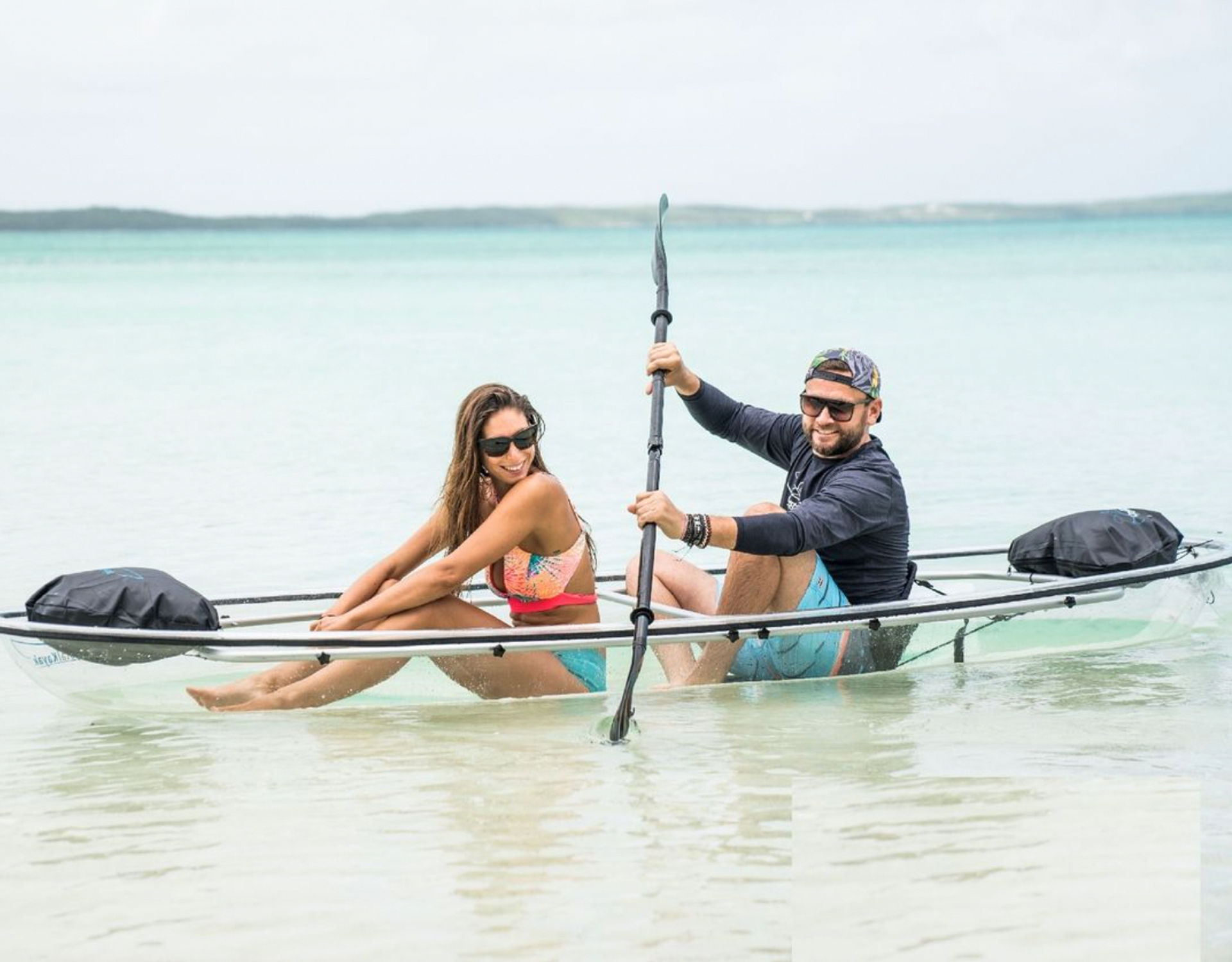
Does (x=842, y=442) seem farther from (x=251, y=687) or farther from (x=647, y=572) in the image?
(x=251, y=687)

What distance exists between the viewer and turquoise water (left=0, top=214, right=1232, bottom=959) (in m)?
4.29

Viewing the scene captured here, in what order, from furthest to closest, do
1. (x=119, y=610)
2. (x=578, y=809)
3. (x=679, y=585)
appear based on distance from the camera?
(x=679, y=585)
(x=119, y=610)
(x=578, y=809)

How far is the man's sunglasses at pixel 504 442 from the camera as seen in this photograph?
18.6 ft

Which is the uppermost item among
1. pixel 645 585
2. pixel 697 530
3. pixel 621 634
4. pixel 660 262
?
pixel 660 262

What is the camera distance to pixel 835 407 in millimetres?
5910

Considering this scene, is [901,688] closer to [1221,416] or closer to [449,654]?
[449,654]

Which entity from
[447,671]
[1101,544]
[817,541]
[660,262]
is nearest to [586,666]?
[447,671]

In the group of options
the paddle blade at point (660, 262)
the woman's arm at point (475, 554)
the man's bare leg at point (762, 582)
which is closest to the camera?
the woman's arm at point (475, 554)

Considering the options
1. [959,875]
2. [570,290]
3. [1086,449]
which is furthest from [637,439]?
[570,290]

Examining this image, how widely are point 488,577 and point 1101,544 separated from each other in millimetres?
2337

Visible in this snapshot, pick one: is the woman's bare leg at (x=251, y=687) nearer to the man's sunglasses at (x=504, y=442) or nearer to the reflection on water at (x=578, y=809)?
the reflection on water at (x=578, y=809)

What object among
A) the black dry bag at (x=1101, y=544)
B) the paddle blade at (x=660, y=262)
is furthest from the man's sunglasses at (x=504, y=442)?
→ the black dry bag at (x=1101, y=544)

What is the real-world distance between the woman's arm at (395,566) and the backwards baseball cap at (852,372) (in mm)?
1412

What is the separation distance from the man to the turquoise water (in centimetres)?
17
